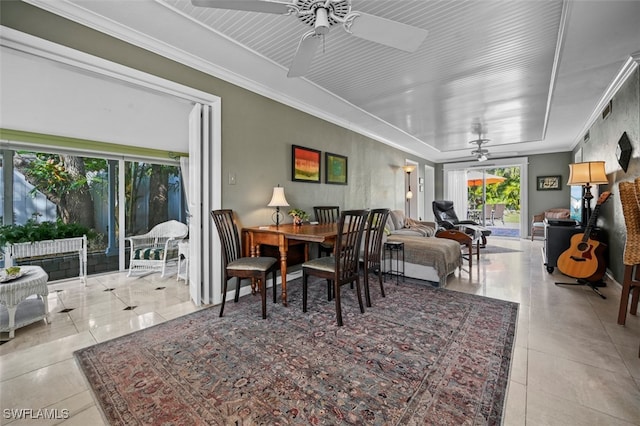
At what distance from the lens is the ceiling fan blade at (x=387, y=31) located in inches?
63.3

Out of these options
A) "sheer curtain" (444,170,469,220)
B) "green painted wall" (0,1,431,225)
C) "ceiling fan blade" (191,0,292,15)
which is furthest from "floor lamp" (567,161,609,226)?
"sheer curtain" (444,170,469,220)

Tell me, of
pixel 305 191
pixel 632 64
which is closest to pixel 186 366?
pixel 305 191

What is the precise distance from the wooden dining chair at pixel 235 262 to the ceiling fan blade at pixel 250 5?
1675mm

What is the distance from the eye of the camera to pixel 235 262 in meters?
2.60

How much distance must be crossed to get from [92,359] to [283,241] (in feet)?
5.31

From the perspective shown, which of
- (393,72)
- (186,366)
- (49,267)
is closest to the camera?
(186,366)

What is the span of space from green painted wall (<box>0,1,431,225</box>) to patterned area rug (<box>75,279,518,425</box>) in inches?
55.7

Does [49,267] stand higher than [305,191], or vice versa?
[305,191]

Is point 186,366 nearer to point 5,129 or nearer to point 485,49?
point 485,49

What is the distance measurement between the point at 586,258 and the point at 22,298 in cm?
566

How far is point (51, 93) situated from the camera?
301cm

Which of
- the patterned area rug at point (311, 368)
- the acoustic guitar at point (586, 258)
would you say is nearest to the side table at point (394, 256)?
the patterned area rug at point (311, 368)

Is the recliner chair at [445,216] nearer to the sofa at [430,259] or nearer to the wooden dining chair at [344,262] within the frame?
the sofa at [430,259]

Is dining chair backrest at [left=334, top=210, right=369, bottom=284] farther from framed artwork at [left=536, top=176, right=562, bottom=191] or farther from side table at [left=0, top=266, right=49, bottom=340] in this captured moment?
framed artwork at [left=536, top=176, right=562, bottom=191]
